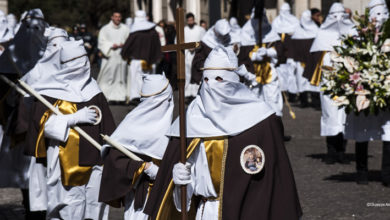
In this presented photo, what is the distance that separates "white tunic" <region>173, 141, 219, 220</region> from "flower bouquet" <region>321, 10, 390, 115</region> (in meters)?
4.50

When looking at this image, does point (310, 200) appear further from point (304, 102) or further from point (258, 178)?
point (304, 102)

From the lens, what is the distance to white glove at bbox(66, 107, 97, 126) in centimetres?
780

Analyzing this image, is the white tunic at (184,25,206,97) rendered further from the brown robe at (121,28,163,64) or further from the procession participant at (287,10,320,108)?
the procession participant at (287,10,320,108)

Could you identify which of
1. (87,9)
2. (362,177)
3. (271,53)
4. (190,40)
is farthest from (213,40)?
(87,9)

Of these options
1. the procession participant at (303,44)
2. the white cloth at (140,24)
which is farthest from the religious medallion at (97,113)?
the white cloth at (140,24)

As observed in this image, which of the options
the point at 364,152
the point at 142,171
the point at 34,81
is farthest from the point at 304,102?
the point at 142,171

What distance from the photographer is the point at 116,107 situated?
20375mm

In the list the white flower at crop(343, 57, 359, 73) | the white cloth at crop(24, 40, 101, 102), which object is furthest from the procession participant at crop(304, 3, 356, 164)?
the white cloth at crop(24, 40, 101, 102)

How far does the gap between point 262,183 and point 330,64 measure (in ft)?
22.5

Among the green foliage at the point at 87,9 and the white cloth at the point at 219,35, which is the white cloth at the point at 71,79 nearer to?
the white cloth at the point at 219,35

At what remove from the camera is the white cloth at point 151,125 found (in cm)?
679

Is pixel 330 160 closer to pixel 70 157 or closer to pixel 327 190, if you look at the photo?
pixel 327 190

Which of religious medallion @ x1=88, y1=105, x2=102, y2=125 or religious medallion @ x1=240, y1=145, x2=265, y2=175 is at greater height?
religious medallion @ x1=240, y1=145, x2=265, y2=175

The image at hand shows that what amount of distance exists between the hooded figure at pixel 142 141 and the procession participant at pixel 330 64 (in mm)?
5607
